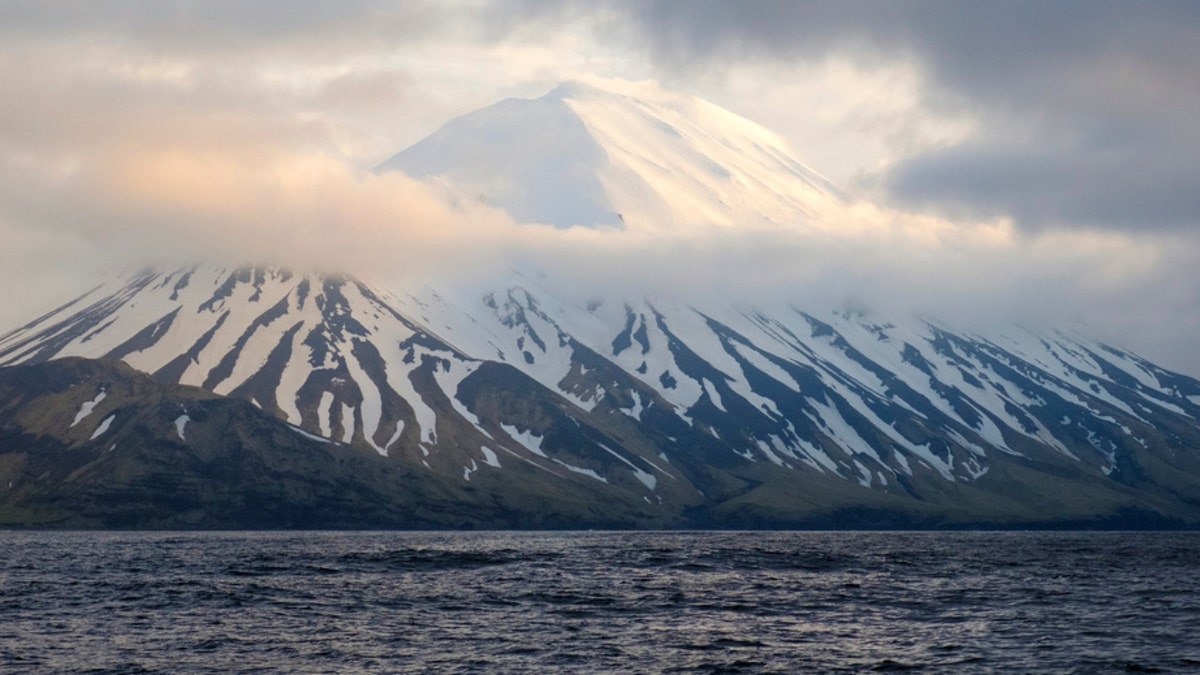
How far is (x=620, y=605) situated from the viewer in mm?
106188

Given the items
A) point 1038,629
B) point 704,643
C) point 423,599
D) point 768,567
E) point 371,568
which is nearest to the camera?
point 704,643

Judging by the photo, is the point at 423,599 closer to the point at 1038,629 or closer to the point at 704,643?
the point at 704,643

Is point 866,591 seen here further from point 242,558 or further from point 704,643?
point 242,558

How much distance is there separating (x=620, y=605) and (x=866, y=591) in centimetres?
2699

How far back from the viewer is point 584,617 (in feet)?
319

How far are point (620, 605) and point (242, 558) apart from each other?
243 ft

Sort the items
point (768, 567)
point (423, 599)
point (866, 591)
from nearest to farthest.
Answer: point (423, 599) → point (866, 591) → point (768, 567)

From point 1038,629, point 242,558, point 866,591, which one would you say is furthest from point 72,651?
point 242,558

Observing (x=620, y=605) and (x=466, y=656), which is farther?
(x=620, y=605)

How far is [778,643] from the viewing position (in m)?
84.8

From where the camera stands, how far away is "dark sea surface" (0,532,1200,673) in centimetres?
7606

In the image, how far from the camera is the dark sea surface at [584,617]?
7606 centimetres

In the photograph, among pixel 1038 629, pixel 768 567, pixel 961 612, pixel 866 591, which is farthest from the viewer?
pixel 768 567

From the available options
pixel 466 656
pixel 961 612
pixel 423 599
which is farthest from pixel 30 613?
pixel 961 612
